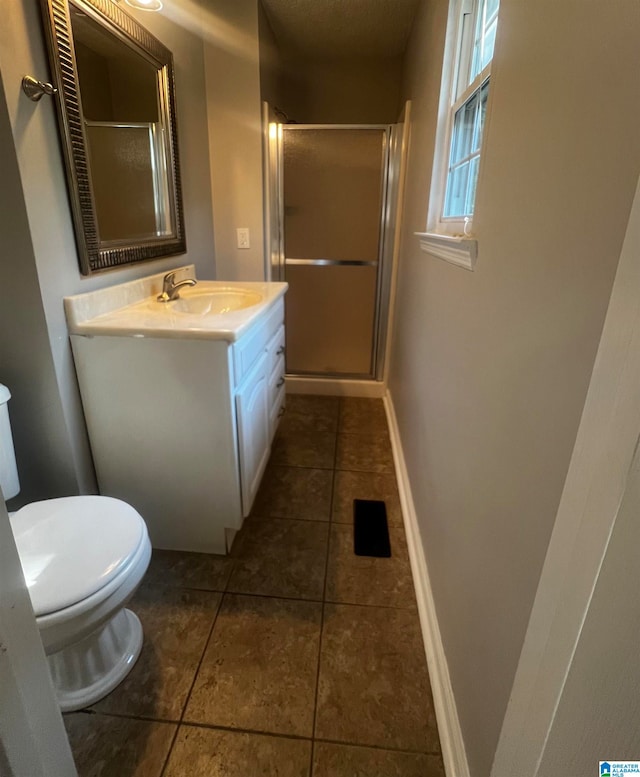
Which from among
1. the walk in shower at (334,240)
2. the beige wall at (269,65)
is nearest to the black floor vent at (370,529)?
the walk in shower at (334,240)

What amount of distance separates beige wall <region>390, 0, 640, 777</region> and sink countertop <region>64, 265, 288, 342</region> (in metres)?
0.71

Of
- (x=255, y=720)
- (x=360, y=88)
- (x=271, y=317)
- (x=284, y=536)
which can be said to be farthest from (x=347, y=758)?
(x=360, y=88)

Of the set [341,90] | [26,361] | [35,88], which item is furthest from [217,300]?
[341,90]

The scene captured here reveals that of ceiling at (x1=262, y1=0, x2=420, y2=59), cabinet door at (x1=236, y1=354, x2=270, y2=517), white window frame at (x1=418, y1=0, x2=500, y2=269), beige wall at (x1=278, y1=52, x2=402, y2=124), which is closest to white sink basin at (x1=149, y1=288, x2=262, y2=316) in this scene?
cabinet door at (x1=236, y1=354, x2=270, y2=517)

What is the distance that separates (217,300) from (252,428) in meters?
0.75

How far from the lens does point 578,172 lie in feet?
1.81

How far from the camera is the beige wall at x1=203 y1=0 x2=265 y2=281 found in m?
2.19

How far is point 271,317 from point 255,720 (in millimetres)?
1448

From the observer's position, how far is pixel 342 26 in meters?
2.49

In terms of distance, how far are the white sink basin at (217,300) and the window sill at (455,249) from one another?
2.69 ft

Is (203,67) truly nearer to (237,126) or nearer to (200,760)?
(237,126)

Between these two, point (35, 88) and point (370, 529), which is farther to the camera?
point (370, 529)

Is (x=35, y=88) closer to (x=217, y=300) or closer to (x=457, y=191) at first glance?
(x=217, y=300)

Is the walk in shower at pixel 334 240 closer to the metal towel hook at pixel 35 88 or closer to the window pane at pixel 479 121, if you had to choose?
the window pane at pixel 479 121
